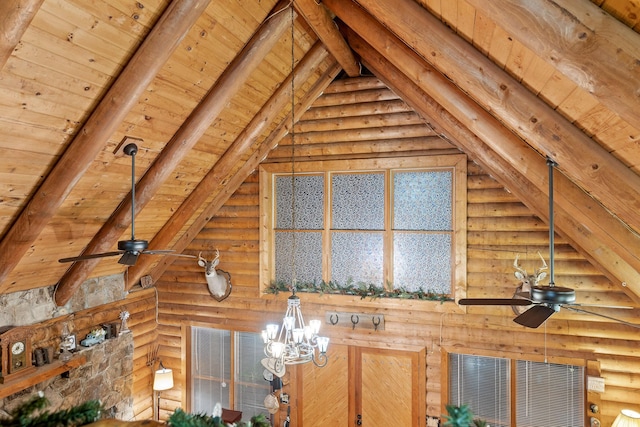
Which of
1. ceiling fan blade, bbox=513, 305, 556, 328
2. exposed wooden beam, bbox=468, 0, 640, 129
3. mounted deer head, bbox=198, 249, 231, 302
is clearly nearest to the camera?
exposed wooden beam, bbox=468, 0, 640, 129

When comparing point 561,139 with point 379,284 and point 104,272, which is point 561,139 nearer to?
point 379,284

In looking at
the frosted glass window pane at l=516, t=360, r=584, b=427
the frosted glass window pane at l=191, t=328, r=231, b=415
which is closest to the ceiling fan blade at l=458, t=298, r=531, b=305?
the frosted glass window pane at l=516, t=360, r=584, b=427

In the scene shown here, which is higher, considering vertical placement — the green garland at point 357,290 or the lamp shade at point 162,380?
the green garland at point 357,290

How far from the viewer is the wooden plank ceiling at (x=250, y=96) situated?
197 centimetres

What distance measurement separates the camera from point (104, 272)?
607 centimetres

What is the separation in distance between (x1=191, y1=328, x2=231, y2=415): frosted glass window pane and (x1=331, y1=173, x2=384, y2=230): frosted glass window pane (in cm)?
295

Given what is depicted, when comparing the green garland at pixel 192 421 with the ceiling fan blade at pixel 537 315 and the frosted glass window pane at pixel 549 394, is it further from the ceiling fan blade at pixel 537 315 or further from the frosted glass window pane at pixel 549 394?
the frosted glass window pane at pixel 549 394

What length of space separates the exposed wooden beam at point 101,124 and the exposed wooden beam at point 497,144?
1.63 m

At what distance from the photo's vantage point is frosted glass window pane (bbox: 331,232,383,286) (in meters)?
6.12

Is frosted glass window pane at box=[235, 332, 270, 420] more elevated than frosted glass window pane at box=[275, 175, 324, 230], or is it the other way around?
frosted glass window pane at box=[275, 175, 324, 230]

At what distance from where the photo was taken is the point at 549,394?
17.8 ft

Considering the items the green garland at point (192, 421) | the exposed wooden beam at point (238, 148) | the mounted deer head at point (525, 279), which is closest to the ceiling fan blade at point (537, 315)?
the green garland at point (192, 421)

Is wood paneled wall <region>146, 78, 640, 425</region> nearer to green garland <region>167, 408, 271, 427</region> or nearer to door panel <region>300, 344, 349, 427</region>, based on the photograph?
door panel <region>300, 344, 349, 427</region>

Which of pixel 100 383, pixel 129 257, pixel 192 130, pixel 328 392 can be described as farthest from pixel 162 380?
pixel 192 130
